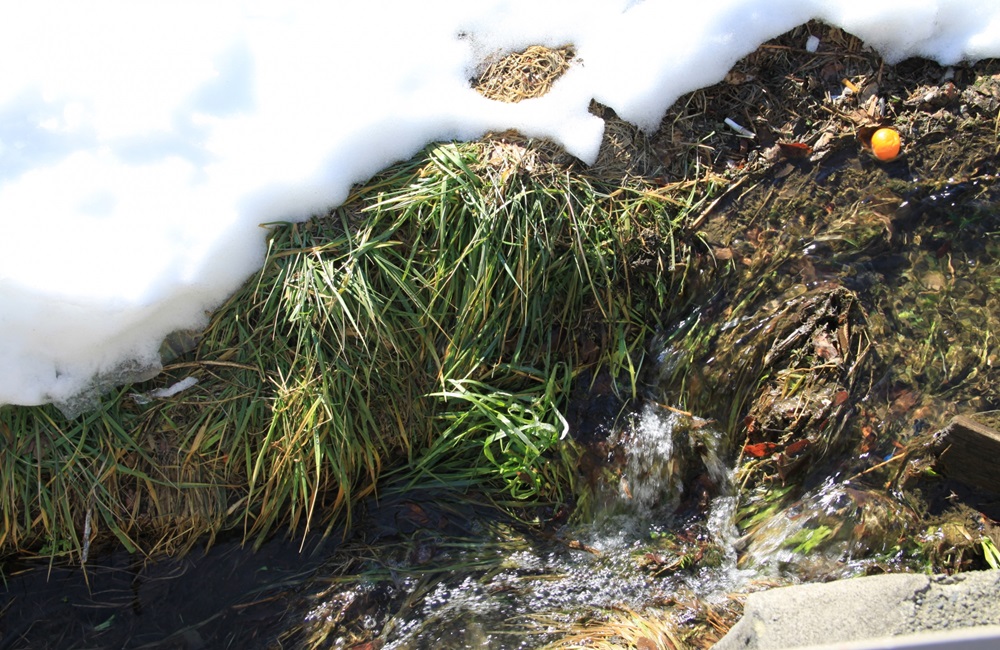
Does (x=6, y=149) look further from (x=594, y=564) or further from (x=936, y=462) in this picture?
(x=936, y=462)

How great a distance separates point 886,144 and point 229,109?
2410 mm

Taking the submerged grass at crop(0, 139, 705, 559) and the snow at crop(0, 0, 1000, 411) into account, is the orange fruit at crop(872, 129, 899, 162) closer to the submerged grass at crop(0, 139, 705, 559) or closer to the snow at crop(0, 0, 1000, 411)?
the snow at crop(0, 0, 1000, 411)

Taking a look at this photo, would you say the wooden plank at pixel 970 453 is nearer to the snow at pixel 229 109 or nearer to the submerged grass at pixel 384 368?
the submerged grass at pixel 384 368

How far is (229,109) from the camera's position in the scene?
2812mm

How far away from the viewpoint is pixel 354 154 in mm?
2834

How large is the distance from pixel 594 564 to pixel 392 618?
71 cm

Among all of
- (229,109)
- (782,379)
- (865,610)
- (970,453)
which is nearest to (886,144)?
(782,379)

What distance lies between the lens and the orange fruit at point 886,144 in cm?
288

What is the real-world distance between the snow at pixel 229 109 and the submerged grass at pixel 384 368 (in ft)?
0.47

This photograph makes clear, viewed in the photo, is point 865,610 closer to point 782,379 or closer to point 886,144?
point 782,379

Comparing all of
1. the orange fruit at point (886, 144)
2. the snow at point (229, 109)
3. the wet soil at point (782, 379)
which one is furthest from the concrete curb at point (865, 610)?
the snow at point (229, 109)

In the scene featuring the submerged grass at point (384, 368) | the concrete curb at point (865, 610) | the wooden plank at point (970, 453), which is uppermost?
the submerged grass at point (384, 368)

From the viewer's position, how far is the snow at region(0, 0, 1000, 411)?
8.42 ft

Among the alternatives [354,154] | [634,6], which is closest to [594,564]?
[354,154]
